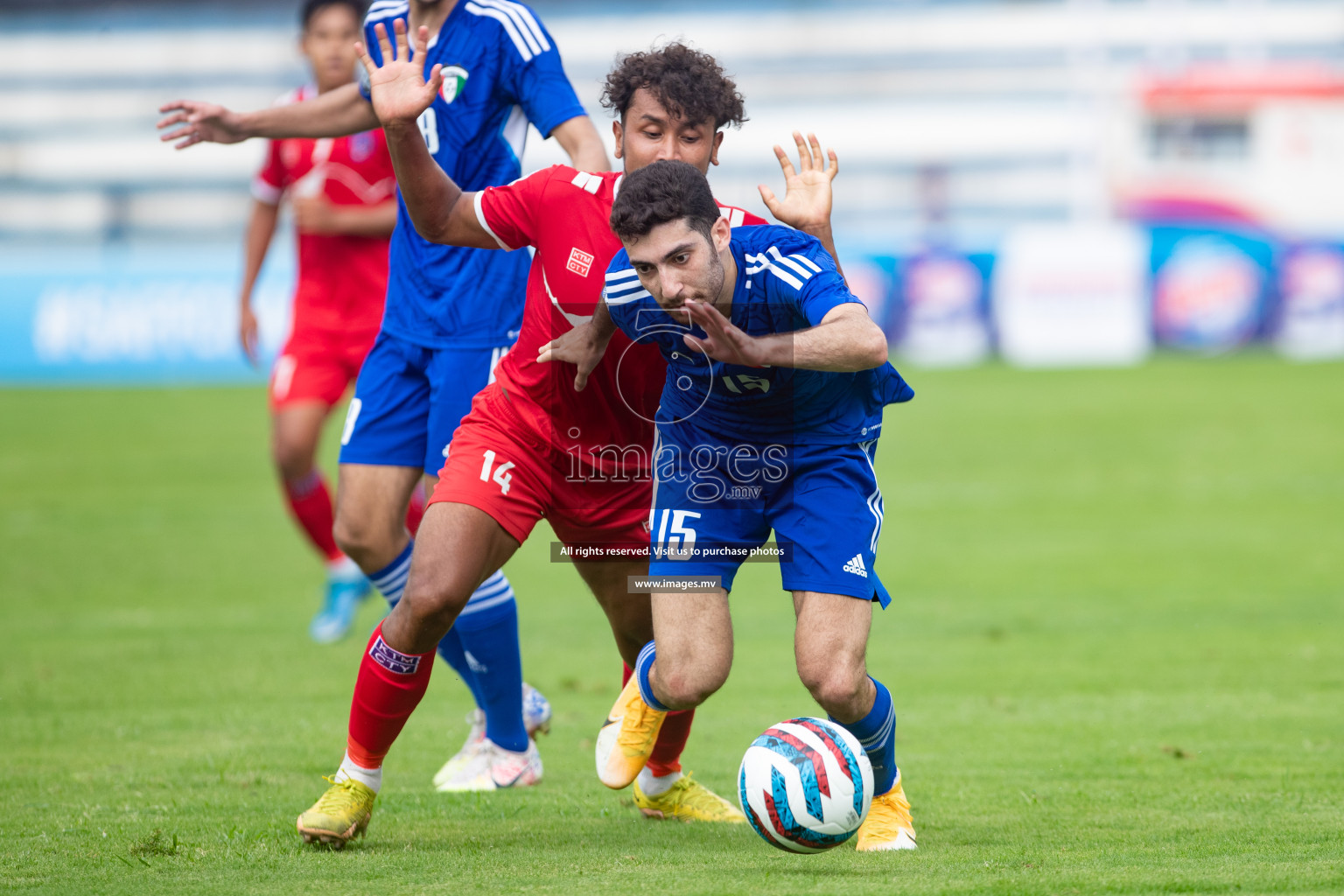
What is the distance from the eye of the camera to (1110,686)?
6750 mm

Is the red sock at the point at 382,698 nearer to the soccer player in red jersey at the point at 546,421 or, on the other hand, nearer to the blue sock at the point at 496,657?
the soccer player in red jersey at the point at 546,421

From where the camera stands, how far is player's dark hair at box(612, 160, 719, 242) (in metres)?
4.08

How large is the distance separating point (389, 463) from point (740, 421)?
1537 millimetres

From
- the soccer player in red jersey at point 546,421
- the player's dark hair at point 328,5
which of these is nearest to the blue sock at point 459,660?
the soccer player in red jersey at point 546,421

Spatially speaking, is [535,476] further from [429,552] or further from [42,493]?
[42,493]

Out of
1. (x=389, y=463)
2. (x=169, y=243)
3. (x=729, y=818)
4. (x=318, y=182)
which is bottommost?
(x=169, y=243)

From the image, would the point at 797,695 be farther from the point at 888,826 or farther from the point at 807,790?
the point at 807,790

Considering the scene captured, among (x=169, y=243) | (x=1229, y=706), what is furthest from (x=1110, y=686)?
(x=169, y=243)

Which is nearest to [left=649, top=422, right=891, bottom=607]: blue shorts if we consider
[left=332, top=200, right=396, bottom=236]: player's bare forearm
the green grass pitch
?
the green grass pitch

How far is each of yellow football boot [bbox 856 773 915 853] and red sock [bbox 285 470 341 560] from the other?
4.50 meters

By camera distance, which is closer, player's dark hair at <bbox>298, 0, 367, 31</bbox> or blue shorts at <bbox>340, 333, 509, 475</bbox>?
blue shorts at <bbox>340, 333, 509, 475</bbox>

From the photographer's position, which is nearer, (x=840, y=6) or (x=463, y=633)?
(x=463, y=633)

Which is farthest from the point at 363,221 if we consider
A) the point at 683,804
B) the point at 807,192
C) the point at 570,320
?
the point at 683,804

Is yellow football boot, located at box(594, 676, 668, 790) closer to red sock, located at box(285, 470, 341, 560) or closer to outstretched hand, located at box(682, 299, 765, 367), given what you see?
outstretched hand, located at box(682, 299, 765, 367)
